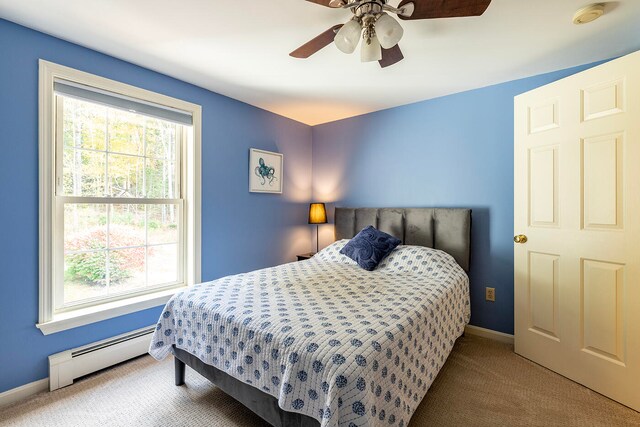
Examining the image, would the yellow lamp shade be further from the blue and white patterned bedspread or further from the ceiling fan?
the ceiling fan

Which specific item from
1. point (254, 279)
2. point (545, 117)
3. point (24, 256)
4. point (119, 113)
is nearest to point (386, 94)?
point (545, 117)

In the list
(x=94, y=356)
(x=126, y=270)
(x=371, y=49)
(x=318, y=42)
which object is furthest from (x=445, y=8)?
(x=94, y=356)

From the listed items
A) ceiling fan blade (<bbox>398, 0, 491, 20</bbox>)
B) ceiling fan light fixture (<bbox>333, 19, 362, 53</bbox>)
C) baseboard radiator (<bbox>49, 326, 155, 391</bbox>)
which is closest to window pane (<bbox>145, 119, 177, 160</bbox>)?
baseboard radiator (<bbox>49, 326, 155, 391</bbox>)

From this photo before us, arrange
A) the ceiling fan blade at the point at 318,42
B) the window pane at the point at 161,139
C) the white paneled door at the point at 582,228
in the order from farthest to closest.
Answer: the window pane at the point at 161,139 < the white paneled door at the point at 582,228 < the ceiling fan blade at the point at 318,42

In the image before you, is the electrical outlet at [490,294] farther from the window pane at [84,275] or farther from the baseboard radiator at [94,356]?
the window pane at [84,275]

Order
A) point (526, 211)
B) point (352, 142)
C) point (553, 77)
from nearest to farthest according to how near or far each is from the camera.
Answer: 1. point (526, 211)
2. point (553, 77)
3. point (352, 142)

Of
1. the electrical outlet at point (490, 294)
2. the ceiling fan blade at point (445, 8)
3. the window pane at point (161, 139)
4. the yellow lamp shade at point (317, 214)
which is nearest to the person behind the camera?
the ceiling fan blade at point (445, 8)

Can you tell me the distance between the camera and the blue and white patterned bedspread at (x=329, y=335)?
1055 mm

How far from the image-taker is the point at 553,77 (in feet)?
7.61

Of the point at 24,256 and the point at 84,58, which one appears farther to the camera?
the point at 84,58

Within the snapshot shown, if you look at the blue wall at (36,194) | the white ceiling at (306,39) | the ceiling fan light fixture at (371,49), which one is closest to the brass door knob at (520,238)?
the white ceiling at (306,39)

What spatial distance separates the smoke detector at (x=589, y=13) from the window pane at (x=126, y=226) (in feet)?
10.7

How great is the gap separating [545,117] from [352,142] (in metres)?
1.90

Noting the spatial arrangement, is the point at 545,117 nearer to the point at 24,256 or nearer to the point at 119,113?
the point at 119,113
